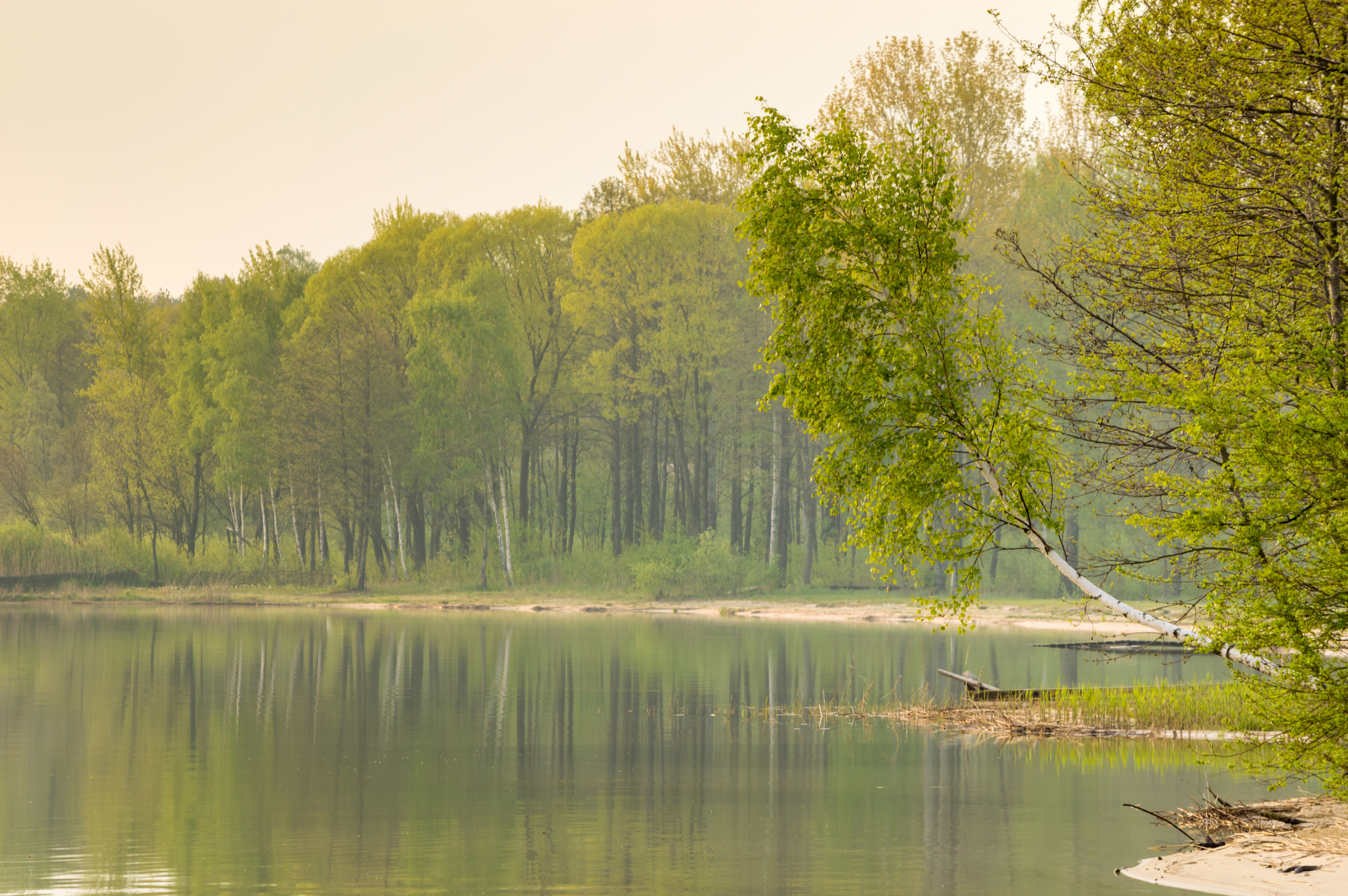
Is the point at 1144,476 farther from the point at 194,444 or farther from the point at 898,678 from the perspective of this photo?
the point at 194,444

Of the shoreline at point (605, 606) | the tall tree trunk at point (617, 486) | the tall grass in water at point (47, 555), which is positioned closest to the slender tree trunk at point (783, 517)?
the shoreline at point (605, 606)

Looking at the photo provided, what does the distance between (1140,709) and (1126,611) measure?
11623mm

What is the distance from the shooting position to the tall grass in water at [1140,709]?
25.4m

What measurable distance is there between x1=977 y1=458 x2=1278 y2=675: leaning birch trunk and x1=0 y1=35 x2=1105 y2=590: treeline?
4937 centimetres

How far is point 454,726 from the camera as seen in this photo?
27719 mm

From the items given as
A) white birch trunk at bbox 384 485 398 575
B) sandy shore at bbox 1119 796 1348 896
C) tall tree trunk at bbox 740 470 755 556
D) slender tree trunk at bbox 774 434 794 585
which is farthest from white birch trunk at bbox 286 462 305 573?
sandy shore at bbox 1119 796 1348 896

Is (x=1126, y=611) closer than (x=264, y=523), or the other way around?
(x=1126, y=611)

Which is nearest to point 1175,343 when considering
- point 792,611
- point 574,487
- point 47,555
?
point 792,611

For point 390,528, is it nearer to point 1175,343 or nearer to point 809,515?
point 809,515

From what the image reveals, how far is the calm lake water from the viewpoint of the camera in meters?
15.2

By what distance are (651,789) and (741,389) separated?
52.3 meters

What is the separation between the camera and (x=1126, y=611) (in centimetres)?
1500

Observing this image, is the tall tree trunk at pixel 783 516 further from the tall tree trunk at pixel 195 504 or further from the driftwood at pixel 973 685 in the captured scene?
the driftwood at pixel 973 685

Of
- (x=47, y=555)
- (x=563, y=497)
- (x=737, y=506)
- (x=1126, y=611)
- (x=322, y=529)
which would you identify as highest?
(x=563, y=497)
